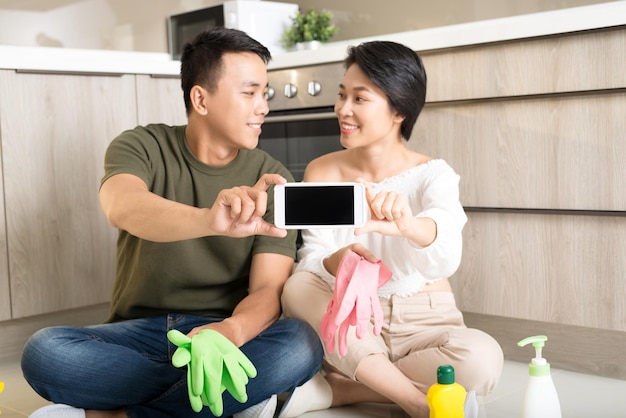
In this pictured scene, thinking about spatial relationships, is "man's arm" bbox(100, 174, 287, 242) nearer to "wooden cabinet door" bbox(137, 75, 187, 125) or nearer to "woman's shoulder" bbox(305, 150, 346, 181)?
"woman's shoulder" bbox(305, 150, 346, 181)

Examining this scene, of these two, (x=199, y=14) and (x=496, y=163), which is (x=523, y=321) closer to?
(x=496, y=163)

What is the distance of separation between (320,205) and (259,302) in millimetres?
474

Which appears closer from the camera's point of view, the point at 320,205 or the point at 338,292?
the point at 320,205

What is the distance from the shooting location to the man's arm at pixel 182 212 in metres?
1.48

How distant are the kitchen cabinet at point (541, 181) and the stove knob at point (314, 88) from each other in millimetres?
390

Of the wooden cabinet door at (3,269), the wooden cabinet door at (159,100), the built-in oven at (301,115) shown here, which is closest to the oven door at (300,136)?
the built-in oven at (301,115)

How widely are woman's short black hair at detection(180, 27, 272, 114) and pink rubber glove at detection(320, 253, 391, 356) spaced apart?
542 millimetres

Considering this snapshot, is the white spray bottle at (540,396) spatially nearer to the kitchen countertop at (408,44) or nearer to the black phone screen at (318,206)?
the black phone screen at (318,206)

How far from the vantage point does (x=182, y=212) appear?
5.19 ft

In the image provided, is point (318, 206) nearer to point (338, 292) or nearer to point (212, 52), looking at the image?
point (338, 292)

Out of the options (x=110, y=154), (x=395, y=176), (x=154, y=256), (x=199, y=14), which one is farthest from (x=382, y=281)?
(x=199, y=14)

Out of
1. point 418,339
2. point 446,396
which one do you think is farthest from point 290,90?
point 446,396

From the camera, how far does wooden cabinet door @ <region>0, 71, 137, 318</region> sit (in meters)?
2.60

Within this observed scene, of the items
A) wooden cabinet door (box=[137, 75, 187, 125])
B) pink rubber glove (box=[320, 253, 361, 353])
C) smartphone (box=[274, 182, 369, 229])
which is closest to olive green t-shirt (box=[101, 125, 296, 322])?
pink rubber glove (box=[320, 253, 361, 353])
